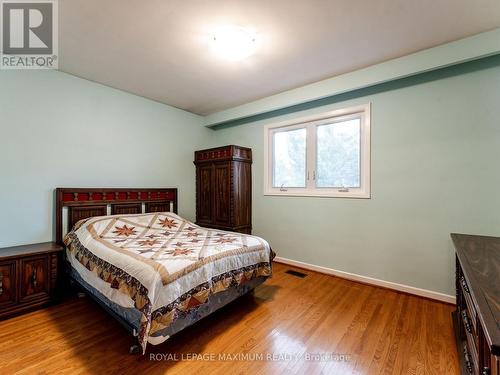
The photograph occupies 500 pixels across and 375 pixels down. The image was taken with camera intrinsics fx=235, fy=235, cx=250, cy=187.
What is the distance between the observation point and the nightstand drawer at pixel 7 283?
2107 mm

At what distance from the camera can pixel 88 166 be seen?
3.03 meters

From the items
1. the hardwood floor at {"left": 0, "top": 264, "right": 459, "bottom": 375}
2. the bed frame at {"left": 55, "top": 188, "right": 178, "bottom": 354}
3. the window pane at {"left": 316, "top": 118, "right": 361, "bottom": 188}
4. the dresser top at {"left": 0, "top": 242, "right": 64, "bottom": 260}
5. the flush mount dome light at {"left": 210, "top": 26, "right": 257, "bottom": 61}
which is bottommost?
the hardwood floor at {"left": 0, "top": 264, "right": 459, "bottom": 375}

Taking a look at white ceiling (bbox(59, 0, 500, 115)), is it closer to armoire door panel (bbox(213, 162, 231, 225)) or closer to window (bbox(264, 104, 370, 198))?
window (bbox(264, 104, 370, 198))

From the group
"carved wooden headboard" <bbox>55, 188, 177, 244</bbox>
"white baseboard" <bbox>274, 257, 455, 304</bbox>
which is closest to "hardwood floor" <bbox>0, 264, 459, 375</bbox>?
"white baseboard" <bbox>274, 257, 455, 304</bbox>

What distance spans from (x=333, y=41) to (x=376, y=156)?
1.38m

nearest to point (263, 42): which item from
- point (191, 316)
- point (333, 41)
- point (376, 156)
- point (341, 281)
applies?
point (333, 41)

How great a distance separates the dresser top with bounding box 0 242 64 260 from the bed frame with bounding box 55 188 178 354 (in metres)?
0.21

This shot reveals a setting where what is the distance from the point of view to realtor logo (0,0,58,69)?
1.87m

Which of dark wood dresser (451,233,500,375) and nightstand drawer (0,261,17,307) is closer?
dark wood dresser (451,233,500,375)

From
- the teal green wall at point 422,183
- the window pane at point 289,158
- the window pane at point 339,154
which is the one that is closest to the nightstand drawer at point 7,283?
the window pane at point 289,158

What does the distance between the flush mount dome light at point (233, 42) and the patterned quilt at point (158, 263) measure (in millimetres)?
1939

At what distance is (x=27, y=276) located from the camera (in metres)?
2.25

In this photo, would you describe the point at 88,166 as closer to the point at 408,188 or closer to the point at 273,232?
the point at 273,232

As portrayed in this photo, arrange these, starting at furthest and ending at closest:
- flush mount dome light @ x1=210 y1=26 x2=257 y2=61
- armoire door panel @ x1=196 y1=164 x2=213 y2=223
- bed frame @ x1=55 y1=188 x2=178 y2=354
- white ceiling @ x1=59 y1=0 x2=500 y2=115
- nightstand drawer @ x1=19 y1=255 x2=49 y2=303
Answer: armoire door panel @ x1=196 y1=164 x2=213 y2=223 < bed frame @ x1=55 y1=188 x2=178 y2=354 < nightstand drawer @ x1=19 y1=255 x2=49 y2=303 < flush mount dome light @ x1=210 y1=26 x2=257 y2=61 < white ceiling @ x1=59 y1=0 x2=500 y2=115
